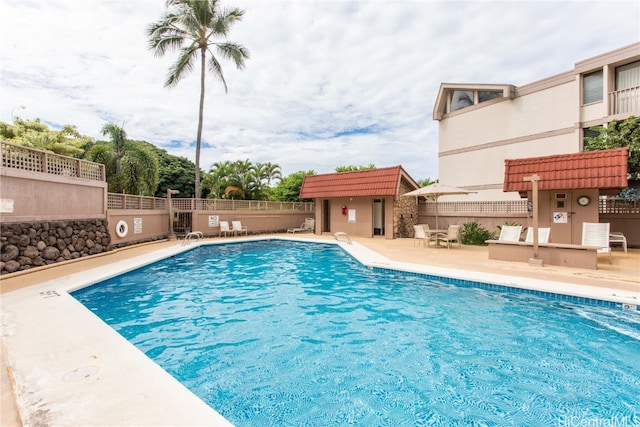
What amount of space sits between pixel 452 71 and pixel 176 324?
20.1m

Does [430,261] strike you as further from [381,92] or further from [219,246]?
[381,92]

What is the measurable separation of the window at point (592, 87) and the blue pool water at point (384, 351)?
13108 millimetres

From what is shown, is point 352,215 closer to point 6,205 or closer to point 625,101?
point 625,101

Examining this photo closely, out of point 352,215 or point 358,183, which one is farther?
point 352,215

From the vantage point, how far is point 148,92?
17578 millimetres

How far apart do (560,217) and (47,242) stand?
15.6 metres

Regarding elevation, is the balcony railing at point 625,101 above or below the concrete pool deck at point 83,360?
above

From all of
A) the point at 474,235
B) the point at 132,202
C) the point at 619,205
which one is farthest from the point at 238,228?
the point at 619,205

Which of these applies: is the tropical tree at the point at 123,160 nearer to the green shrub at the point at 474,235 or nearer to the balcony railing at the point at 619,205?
the green shrub at the point at 474,235

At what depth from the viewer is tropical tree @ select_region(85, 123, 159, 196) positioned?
17.8m

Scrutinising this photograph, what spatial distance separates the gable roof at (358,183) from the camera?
16.1 m

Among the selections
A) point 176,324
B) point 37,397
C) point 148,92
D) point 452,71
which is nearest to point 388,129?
point 452,71

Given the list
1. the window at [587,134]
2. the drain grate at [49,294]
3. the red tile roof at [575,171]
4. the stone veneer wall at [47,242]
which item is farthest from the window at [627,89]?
the stone veneer wall at [47,242]

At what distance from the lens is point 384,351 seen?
410 centimetres
